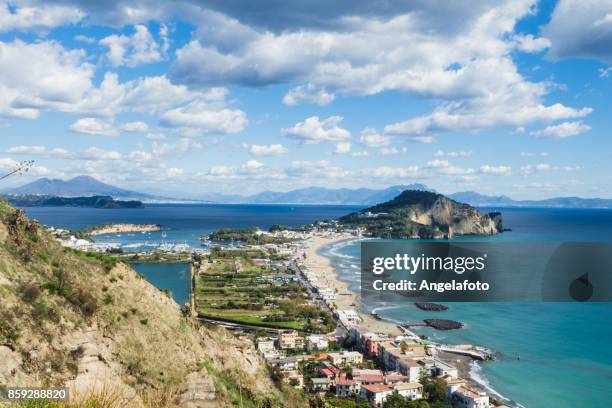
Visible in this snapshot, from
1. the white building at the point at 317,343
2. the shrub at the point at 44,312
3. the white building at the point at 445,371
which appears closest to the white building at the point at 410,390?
the white building at the point at 445,371

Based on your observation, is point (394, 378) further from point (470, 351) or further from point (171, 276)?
point (171, 276)

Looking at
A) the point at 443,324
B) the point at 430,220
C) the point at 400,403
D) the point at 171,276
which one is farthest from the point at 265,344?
the point at 430,220

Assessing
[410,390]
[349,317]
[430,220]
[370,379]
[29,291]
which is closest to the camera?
[29,291]

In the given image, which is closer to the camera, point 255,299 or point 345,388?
point 345,388

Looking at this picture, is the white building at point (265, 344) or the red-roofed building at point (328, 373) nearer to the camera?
the red-roofed building at point (328, 373)

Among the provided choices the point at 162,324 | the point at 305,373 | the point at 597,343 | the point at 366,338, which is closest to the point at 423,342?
the point at 366,338

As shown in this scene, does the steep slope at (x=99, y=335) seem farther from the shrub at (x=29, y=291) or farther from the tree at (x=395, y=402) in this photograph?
the tree at (x=395, y=402)

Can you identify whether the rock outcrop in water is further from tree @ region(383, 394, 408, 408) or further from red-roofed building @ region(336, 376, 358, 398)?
tree @ region(383, 394, 408, 408)

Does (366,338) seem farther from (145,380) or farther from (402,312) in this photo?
(145,380)
